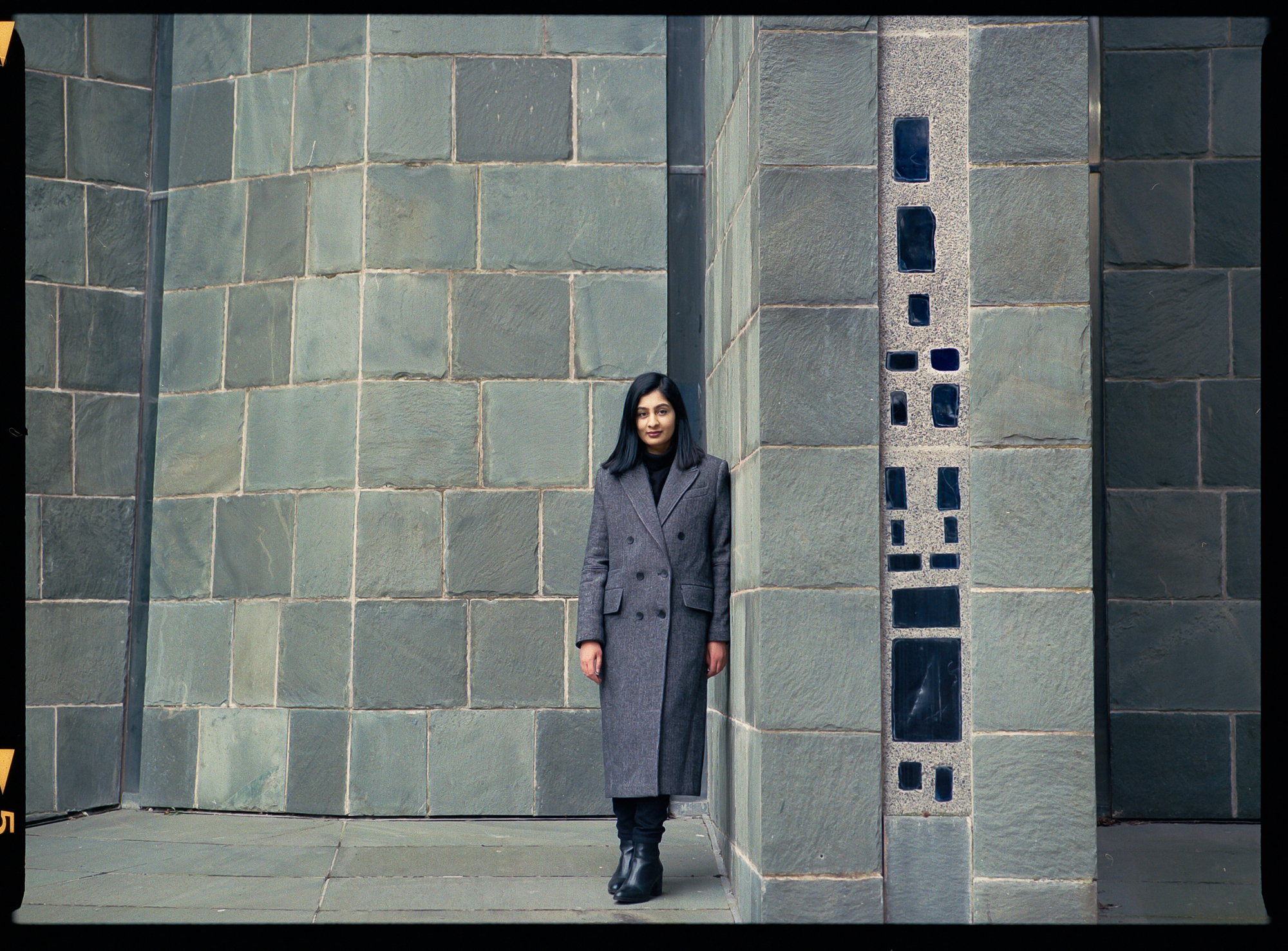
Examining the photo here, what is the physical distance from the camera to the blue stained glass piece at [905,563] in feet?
13.2

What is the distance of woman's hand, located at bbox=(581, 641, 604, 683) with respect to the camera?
468cm

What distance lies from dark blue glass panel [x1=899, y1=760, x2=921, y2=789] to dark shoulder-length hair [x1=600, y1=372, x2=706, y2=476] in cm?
145

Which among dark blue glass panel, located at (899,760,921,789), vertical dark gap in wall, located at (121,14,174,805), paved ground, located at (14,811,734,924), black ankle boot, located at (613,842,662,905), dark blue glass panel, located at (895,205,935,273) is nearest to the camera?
dark blue glass panel, located at (899,760,921,789)

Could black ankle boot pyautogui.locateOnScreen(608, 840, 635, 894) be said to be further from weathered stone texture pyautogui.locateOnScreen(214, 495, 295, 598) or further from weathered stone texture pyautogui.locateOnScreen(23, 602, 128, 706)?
weathered stone texture pyautogui.locateOnScreen(23, 602, 128, 706)

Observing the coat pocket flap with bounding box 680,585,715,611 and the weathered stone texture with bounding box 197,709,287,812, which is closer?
the coat pocket flap with bounding box 680,585,715,611

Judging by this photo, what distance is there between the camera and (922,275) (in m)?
4.07

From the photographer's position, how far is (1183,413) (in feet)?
20.1

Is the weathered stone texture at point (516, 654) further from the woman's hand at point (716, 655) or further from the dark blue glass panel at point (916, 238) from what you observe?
the dark blue glass panel at point (916, 238)

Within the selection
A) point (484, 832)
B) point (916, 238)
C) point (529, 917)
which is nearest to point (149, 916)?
point (529, 917)

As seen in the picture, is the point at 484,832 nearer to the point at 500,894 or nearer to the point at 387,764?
the point at 387,764

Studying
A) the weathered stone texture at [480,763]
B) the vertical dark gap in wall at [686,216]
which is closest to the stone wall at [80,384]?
the weathered stone texture at [480,763]

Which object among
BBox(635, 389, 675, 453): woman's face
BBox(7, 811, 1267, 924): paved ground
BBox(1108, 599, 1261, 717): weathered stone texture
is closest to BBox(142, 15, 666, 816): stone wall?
BBox(7, 811, 1267, 924): paved ground

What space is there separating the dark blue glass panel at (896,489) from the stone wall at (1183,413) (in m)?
2.54

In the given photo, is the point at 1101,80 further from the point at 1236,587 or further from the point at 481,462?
the point at 481,462
